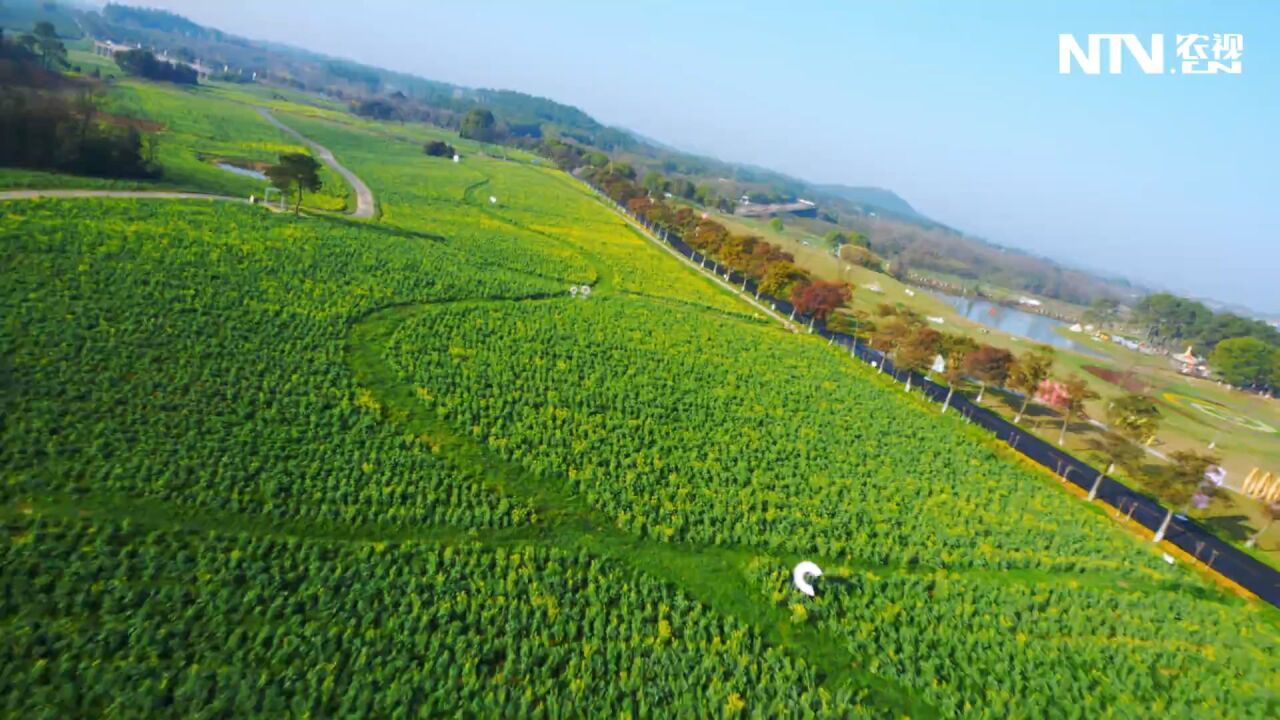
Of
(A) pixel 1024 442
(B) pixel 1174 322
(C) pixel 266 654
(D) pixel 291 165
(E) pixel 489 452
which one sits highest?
(B) pixel 1174 322

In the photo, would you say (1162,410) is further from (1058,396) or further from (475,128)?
(475,128)

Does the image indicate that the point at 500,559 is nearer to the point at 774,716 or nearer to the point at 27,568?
the point at 774,716

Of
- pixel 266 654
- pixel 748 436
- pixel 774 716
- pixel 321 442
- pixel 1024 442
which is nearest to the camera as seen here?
pixel 266 654

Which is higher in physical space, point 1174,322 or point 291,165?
point 1174,322

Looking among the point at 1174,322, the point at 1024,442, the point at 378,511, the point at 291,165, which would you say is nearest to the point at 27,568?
the point at 378,511

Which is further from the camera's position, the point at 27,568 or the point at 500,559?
the point at 500,559

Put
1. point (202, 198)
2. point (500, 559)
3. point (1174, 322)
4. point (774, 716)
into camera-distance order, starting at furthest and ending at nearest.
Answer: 1. point (1174, 322)
2. point (202, 198)
3. point (500, 559)
4. point (774, 716)

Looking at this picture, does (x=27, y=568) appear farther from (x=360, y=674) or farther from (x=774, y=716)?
(x=774, y=716)

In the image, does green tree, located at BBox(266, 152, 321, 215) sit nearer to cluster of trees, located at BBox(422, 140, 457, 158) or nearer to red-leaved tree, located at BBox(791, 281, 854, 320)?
red-leaved tree, located at BBox(791, 281, 854, 320)
